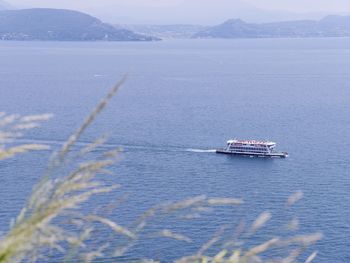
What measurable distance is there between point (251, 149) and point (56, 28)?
13009cm

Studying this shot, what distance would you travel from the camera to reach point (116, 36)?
15575 centimetres

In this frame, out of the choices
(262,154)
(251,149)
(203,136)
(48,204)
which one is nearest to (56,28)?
(203,136)

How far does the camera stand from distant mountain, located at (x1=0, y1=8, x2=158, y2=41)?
153 meters

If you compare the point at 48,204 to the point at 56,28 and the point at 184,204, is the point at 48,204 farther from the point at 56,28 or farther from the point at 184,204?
the point at 56,28

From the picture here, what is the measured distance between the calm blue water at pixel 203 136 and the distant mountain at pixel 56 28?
80.3 metres

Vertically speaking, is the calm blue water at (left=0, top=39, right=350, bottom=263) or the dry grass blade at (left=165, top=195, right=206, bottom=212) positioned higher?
the dry grass blade at (left=165, top=195, right=206, bottom=212)

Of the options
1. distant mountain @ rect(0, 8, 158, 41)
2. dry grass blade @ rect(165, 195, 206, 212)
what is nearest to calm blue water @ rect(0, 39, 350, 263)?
dry grass blade @ rect(165, 195, 206, 212)

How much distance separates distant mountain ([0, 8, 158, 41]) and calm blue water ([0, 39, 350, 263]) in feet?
263

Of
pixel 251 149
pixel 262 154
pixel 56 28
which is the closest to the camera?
pixel 262 154

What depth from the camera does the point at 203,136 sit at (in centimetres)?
3562

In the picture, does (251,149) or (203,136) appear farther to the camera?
(203,136)

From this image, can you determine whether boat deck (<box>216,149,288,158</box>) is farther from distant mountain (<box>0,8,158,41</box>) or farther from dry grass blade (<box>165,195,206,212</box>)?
distant mountain (<box>0,8,158,41</box>)

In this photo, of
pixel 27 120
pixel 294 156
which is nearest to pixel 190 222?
pixel 294 156

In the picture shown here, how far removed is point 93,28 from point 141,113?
390ft
